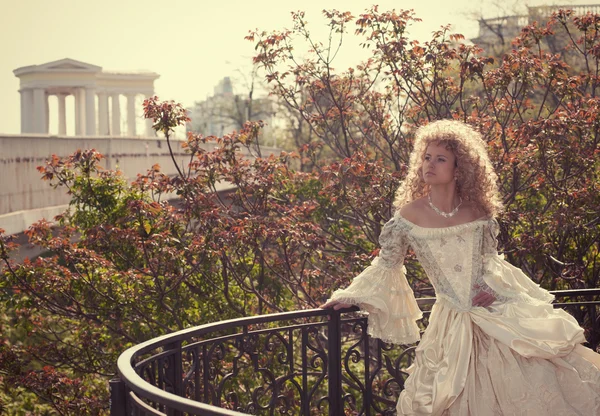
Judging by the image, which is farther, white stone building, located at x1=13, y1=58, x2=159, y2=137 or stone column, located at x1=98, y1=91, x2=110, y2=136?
stone column, located at x1=98, y1=91, x2=110, y2=136

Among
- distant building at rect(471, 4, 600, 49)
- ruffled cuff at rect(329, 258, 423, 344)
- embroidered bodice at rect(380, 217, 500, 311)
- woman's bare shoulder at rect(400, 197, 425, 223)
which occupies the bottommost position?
ruffled cuff at rect(329, 258, 423, 344)

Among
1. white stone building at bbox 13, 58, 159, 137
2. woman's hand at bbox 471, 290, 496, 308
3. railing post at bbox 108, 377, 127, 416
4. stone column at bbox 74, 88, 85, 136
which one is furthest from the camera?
stone column at bbox 74, 88, 85, 136

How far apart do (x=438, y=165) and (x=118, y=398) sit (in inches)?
84.5

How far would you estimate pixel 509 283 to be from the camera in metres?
4.57

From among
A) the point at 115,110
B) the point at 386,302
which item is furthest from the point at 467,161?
the point at 115,110

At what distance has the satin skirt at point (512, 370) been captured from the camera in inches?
166

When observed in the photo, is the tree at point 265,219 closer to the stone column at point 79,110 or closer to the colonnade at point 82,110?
the colonnade at point 82,110

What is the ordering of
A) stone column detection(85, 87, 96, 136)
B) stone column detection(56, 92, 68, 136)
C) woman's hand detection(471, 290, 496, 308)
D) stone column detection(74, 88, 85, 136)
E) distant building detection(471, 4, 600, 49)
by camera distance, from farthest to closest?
stone column detection(56, 92, 68, 136), stone column detection(74, 88, 85, 136), stone column detection(85, 87, 96, 136), distant building detection(471, 4, 600, 49), woman's hand detection(471, 290, 496, 308)

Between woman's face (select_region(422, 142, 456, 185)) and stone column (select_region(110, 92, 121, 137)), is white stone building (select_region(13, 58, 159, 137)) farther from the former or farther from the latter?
woman's face (select_region(422, 142, 456, 185))

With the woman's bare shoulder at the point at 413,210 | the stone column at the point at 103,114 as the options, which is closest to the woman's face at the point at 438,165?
the woman's bare shoulder at the point at 413,210

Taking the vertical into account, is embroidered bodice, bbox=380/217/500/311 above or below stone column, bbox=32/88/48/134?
below

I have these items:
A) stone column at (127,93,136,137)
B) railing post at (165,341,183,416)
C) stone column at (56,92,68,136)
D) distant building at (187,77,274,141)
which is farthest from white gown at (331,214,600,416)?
stone column at (127,93,136,137)

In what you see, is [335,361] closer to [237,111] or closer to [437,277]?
[437,277]

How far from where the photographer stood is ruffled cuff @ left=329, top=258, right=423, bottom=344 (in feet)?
15.4
